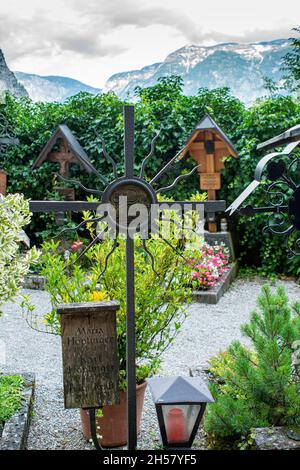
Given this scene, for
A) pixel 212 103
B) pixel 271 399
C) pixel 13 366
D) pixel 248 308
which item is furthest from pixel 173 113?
pixel 271 399

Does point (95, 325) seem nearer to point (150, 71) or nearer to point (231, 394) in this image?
point (231, 394)

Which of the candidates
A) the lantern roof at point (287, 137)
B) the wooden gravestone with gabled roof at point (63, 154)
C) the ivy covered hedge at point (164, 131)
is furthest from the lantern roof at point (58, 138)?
the lantern roof at point (287, 137)

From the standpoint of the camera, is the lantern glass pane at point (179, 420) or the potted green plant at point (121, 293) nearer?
the lantern glass pane at point (179, 420)

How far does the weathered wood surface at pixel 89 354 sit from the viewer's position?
2.53 metres

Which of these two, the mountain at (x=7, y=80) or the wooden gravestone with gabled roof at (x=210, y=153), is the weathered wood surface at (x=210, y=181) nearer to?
the wooden gravestone with gabled roof at (x=210, y=153)

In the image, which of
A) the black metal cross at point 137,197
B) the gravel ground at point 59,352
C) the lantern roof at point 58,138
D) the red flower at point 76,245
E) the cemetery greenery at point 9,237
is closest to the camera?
the black metal cross at point 137,197

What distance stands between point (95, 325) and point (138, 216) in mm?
564

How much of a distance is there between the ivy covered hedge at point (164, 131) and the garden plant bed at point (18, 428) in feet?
17.3

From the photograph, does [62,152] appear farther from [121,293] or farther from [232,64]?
[232,64]

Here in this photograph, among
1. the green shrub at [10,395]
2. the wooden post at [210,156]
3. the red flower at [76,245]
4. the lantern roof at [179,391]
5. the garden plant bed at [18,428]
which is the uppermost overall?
the wooden post at [210,156]

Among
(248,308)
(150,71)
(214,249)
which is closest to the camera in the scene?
(248,308)

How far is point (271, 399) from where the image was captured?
2795 mm

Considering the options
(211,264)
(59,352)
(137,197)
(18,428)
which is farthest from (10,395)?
(211,264)

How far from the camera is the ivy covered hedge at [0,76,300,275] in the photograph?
321 inches
